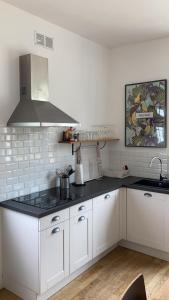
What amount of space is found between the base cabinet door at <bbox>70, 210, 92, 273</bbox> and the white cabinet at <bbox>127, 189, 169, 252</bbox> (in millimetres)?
693

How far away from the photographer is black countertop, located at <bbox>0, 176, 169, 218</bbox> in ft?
7.57

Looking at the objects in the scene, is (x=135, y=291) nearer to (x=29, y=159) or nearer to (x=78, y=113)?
(x=29, y=159)

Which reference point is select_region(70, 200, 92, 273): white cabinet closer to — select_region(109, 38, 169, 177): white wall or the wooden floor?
the wooden floor

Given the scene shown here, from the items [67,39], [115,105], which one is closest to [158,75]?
[115,105]

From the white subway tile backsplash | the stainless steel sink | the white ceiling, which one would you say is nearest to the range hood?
the white subway tile backsplash

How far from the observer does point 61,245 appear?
8.05ft

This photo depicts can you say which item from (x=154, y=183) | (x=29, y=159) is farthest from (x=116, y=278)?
(x=29, y=159)

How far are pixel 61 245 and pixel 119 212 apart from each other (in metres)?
1.09

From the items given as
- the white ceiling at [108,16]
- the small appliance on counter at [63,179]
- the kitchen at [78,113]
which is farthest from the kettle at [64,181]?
the white ceiling at [108,16]

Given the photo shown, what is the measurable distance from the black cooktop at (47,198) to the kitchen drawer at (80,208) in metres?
0.10

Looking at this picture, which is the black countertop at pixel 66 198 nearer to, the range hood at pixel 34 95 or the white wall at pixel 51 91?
the white wall at pixel 51 91

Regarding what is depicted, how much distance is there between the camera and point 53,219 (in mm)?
2336

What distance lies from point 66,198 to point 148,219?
1.12 meters

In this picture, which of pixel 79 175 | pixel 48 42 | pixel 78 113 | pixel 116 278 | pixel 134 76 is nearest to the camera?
pixel 116 278
